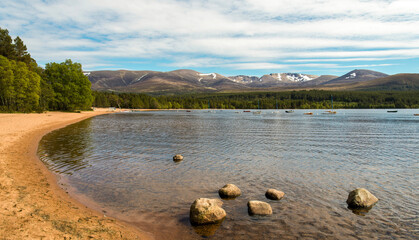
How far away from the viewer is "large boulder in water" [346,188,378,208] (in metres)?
14.0

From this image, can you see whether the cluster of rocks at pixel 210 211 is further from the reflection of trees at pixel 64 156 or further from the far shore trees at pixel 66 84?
the far shore trees at pixel 66 84

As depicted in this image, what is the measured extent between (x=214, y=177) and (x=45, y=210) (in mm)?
11380

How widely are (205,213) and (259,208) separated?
10.2 feet

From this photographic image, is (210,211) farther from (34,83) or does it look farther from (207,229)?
(34,83)

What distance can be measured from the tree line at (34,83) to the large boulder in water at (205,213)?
8674 cm

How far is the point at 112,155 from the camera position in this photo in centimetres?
2789

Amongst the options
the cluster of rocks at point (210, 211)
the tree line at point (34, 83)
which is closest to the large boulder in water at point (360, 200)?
the cluster of rocks at point (210, 211)

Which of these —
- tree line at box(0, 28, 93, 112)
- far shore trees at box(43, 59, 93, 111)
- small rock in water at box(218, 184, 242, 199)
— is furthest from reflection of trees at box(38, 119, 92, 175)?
far shore trees at box(43, 59, 93, 111)

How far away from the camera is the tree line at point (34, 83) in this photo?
7712cm

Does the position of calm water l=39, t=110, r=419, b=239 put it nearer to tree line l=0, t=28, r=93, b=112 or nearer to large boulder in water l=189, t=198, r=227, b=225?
large boulder in water l=189, t=198, r=227, b=225

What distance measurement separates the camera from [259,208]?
13281 mm

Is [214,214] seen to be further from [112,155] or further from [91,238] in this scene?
[112,155]

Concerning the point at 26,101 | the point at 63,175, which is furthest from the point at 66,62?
the point at 63,175

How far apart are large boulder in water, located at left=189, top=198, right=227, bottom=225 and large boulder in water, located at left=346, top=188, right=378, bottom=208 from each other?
24.9 ft
